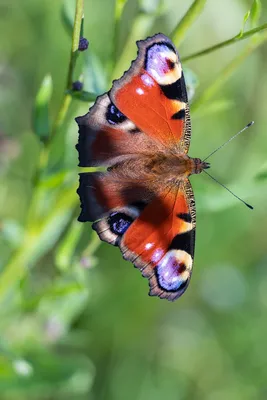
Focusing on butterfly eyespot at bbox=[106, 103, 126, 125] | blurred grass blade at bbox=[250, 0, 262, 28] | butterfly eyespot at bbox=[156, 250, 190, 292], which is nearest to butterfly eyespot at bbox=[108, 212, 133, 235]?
butterfly eyespot at bbox=[156, 250, 190, 292]

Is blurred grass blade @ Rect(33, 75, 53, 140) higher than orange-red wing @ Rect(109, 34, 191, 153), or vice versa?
orange-red wing @ Rect(109, 34, 191, 153)

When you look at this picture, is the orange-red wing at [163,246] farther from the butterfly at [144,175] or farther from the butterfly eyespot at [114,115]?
the butterfly eyespot at [114,115]

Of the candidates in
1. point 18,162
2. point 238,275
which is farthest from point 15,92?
point 238,275

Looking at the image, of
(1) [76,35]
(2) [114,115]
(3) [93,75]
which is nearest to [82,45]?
(1) [76,35]

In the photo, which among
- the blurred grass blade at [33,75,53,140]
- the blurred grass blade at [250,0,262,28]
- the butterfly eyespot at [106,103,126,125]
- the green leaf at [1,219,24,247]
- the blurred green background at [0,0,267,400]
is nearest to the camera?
the blurred grass blade at [250,0,262,28]

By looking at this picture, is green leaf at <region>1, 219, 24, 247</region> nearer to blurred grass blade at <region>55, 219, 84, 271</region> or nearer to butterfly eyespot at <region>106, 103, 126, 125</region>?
blurred grass blade at <region>55, 219, 84, 271</region>

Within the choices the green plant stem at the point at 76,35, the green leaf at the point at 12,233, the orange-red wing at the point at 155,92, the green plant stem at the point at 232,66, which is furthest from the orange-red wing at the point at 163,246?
the green leaf at the point at 12,233
